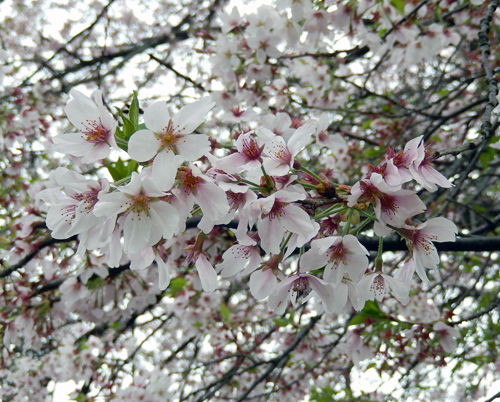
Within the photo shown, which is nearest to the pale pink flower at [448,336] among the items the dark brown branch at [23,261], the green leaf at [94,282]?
the green leaf at [94,282]

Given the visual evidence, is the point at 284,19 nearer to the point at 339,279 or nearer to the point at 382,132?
the point at 382,132

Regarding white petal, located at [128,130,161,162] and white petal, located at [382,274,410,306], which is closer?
white petal, located at [128,130,161,162]

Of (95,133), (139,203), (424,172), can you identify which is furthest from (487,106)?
(95,133)

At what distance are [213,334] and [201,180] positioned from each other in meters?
3.22

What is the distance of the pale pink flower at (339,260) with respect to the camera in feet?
3.43

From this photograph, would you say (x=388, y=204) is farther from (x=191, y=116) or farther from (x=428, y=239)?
(x=191, y=116)

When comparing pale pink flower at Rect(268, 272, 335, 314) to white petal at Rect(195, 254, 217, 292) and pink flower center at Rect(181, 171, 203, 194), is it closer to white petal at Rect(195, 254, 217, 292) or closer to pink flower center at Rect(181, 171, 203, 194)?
white petal at Rect(195, 254, 217, 292)

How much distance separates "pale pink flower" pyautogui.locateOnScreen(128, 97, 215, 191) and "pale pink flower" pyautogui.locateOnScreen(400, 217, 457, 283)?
0.66 m

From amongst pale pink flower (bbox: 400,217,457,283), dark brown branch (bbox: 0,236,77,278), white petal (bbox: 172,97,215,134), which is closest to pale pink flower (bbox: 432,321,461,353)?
pale pink flower (bbox: 400,217,457,283)

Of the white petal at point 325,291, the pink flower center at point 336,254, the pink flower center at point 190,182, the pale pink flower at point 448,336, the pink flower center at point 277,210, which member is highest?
the pink flower center at point 190,182

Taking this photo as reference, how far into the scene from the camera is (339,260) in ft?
3.56

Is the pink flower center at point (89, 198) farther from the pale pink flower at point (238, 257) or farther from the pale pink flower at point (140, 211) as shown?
the pale pink flower at point (238, 257)

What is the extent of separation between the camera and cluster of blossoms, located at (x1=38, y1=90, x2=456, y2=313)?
986 mm

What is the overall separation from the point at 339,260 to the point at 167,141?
57 centimetres
